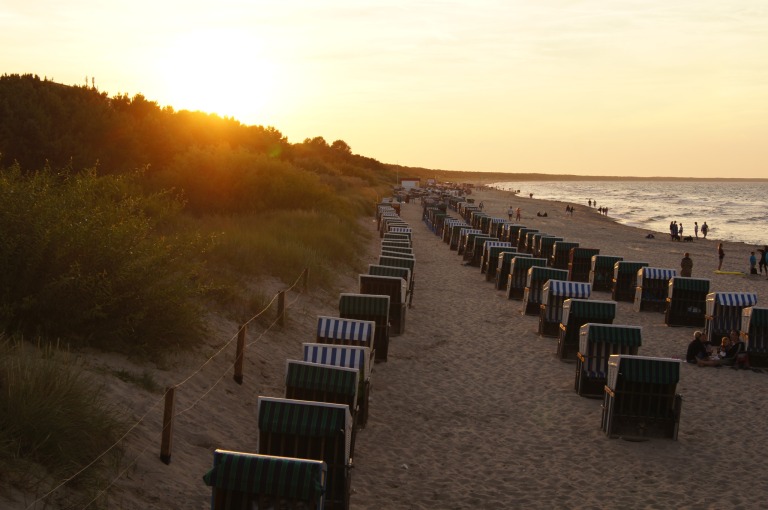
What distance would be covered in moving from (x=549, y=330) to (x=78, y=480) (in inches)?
564

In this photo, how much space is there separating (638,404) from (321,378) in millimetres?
4942

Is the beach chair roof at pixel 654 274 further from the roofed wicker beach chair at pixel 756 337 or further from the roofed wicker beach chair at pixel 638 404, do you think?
the roofed wicker beach chair at pixel 638 404

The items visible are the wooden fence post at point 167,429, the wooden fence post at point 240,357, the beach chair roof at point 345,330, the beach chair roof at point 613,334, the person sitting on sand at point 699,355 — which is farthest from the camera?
the person sitting on sand at point 699,355

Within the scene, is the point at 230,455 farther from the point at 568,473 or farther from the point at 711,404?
the point at 711,404

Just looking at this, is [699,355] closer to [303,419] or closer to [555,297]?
[555,297]

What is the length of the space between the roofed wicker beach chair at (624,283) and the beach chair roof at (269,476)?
20745 mm

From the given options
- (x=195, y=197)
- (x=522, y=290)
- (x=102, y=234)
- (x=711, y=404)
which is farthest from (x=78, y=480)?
(x=195, y=197)

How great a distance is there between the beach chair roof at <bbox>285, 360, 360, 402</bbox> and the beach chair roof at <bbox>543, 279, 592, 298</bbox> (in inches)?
384

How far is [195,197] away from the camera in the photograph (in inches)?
1352

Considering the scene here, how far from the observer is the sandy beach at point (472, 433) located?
9648 mm

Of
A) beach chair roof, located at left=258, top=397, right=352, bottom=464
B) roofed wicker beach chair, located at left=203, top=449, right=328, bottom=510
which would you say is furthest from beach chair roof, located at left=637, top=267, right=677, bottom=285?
roofed wicker beach chair, located at left=203, top=449, right=328, bottom=510

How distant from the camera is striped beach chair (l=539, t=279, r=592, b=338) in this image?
19.1m

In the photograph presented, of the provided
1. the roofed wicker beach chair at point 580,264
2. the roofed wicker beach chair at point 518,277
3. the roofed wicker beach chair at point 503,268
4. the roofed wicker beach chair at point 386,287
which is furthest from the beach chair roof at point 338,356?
the roofed wicker beach chair at point 580,264

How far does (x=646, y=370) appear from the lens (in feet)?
39.0
